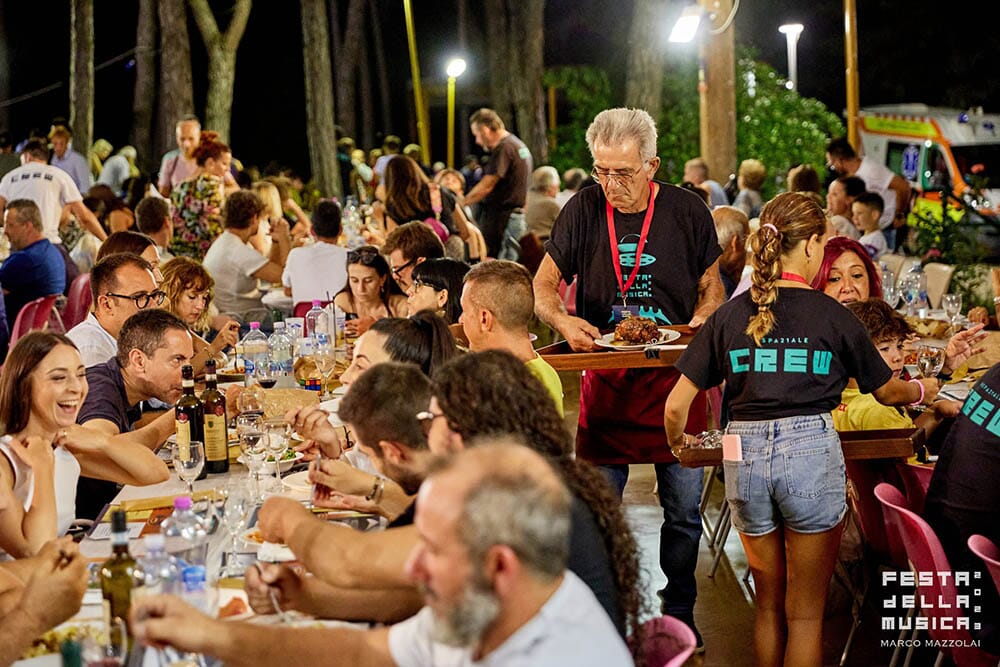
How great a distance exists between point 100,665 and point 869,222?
6682mm

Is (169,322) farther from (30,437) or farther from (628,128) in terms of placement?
(628,128)

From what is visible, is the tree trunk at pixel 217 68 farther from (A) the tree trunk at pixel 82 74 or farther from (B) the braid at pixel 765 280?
(B) the braid at pixel 765 280

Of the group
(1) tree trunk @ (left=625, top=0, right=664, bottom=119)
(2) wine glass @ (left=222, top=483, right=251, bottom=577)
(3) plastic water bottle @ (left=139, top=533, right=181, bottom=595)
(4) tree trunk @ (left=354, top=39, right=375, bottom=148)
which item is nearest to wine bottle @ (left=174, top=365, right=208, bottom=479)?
(2) wine glass @ (left=222, top=483, right=251, bottom=577)

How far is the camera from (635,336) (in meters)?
4.36

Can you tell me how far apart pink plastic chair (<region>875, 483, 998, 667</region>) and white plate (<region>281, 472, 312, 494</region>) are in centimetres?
159

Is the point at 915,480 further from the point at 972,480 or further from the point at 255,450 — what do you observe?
the point at 255,450

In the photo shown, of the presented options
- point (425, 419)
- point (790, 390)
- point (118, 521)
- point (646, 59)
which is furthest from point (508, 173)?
point (118, 521)

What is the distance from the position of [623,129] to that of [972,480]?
1.67 metres

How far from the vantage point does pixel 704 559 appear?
5508mm

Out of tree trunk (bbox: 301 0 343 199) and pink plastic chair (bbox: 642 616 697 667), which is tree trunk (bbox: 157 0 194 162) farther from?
pink plastic chair (bbox: 642 616 697 667)

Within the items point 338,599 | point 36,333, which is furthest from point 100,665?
point 36,333

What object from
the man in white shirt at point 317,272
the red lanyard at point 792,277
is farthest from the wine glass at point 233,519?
the man in white shirt at point 317,272

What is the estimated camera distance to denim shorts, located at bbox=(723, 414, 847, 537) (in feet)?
12.1

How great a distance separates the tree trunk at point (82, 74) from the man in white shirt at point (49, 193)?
22.9 ft
